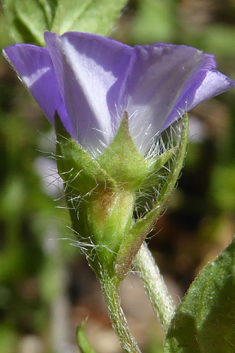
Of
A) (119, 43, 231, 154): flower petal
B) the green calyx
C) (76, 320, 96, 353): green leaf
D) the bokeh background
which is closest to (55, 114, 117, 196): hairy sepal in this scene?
the green calyx

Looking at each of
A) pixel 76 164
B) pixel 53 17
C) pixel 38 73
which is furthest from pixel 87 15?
pixel 76 164

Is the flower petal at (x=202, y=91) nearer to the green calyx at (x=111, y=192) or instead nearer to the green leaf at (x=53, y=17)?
the green calyx at (x=111, y=192)

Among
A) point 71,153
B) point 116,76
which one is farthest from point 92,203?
point 116,76

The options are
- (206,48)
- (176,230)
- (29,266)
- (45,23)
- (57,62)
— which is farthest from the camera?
(176,230)

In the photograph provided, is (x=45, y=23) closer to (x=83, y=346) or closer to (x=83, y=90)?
(x=83, y=90)

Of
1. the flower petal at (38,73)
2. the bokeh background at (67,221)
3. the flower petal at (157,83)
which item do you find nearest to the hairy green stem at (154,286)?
the flower petal at (157,83)
